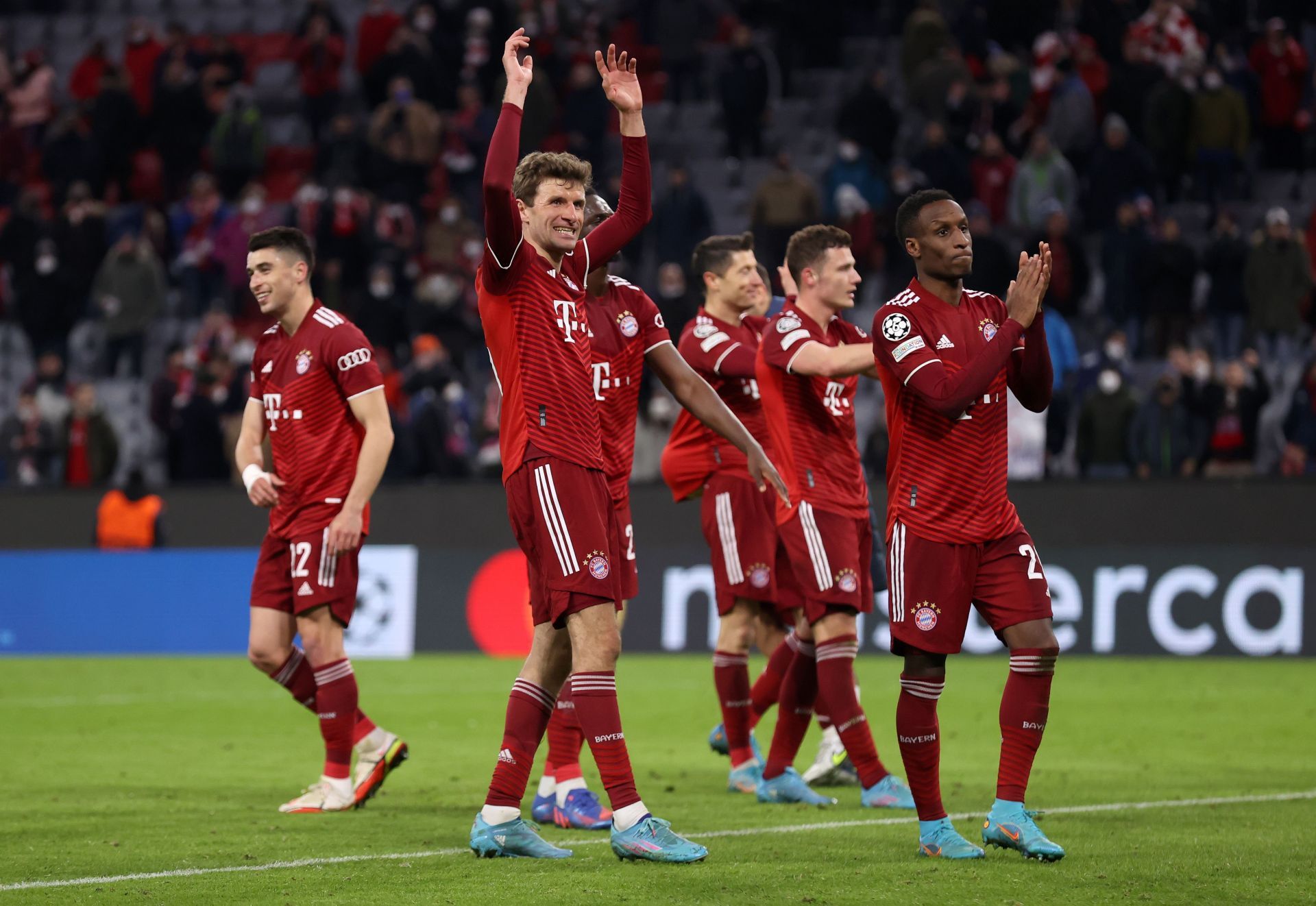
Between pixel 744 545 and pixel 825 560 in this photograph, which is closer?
pixel 825 560

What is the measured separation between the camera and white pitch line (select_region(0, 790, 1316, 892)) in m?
6.28

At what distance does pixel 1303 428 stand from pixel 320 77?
1432cm

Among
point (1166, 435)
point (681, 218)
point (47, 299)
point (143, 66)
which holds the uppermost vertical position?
point (143, 66)

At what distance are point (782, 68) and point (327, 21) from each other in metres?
6.57

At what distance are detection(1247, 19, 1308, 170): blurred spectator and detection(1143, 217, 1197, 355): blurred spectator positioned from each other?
8.59ft

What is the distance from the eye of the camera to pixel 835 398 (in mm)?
8867

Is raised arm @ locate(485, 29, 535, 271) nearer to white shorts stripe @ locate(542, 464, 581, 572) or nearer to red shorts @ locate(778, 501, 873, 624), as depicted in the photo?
white shorts stripe @ locate(542, 464, 581, 572)

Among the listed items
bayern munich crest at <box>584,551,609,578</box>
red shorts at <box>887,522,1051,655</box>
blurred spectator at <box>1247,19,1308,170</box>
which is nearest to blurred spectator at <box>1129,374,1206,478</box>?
blurred spectator at <box>1247,19,1308,170</box>

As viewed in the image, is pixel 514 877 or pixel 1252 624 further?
pixel 1252 624

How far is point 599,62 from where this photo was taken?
275 inches

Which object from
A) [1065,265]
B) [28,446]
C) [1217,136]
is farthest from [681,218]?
[28,446]

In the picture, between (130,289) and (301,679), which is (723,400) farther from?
(130,289)

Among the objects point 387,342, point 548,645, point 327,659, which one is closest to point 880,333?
point 548,645

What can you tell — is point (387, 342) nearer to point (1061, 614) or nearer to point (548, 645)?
point (1061, 614)
